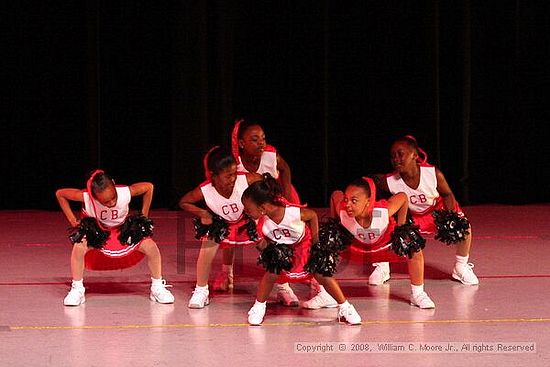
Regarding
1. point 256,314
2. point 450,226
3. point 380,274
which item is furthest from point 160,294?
point 450,226

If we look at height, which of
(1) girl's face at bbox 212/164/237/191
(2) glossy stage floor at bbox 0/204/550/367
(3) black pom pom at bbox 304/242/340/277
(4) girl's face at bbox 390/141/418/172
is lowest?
(2) glossy stage floor at bbox 0/204/550/367

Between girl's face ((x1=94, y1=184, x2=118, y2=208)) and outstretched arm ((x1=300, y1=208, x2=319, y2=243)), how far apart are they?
102 cm

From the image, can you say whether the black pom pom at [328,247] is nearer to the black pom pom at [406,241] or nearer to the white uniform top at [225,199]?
the black pom pom at [406,241]

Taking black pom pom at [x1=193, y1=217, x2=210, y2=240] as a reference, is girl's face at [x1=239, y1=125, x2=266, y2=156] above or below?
above

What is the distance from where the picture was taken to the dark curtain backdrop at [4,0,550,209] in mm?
8461

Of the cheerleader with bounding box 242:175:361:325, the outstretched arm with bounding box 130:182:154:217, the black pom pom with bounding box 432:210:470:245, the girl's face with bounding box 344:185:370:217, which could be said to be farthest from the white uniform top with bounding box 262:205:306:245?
the black pom pom with bounding box 432:210:470:245

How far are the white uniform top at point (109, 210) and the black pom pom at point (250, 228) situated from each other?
0.61 metres

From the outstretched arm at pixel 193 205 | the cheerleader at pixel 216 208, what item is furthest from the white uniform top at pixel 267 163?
the outstretched arm at pixel 193 205

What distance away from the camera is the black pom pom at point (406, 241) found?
16.9ft

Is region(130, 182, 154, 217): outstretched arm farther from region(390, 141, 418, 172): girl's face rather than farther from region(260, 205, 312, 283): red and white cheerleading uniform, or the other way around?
region(390, 141, 418, 172): girl's face

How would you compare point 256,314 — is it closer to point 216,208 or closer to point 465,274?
point 216,208

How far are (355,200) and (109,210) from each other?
50.5 inches

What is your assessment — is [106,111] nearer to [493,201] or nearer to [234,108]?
[234,108]

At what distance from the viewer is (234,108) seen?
28.4 feet
